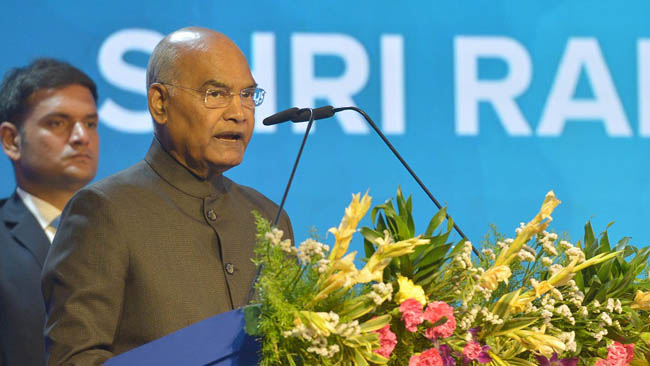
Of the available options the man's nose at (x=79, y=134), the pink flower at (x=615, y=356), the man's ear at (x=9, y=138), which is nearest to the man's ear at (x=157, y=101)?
the pink flower at (x=615, y=356)

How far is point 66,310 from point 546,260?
2.82ft

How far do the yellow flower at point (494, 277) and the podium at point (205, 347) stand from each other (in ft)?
1.25

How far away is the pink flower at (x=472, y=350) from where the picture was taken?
A: 135 centimetres

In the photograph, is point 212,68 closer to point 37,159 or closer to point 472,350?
point 472,350

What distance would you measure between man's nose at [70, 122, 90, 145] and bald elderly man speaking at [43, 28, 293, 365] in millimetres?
1245

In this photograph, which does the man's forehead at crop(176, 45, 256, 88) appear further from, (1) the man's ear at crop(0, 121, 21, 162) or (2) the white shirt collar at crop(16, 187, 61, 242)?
(1) the man's ear at crop(0, 121, 21, 162)

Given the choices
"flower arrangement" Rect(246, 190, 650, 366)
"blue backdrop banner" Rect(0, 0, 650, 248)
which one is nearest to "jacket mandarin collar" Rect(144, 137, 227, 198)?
"flower arrangement" Rect(246, 190, 650, 366)

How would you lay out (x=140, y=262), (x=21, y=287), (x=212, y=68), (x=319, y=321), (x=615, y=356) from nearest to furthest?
(x=319, y=321) < (x=615, y=356) < (x=140, y=262) < (x=212, y=68) < (x=21, y=287)

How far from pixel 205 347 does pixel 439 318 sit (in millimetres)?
362

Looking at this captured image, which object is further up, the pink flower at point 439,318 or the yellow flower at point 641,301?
the pink flower at point 439,318

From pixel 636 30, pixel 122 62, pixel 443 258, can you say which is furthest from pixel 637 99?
pixel 443 258

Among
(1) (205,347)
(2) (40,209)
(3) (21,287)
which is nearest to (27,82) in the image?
(2) (40,209)

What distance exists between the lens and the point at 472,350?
136 cm

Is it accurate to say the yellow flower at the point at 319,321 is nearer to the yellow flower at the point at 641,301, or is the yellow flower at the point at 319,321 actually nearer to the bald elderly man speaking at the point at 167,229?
the bald elderly man speaking at the point at 167,229
